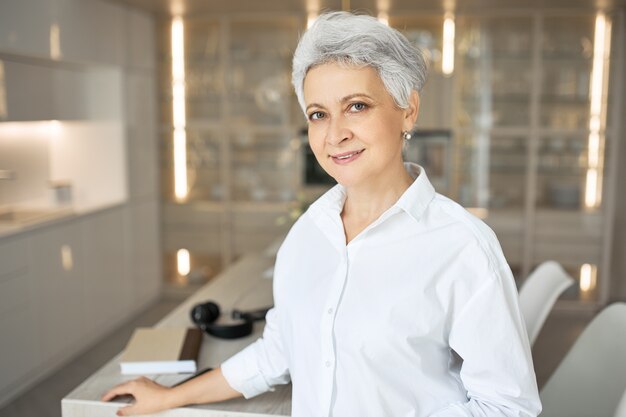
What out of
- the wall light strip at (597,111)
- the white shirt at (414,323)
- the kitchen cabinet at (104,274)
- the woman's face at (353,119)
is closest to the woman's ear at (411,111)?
the woman's face at (353,119)

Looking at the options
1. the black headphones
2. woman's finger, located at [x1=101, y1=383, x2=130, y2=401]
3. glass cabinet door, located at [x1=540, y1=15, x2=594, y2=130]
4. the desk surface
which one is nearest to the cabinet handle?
the desk surface

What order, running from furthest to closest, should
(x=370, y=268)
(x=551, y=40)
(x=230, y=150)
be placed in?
(x=230, y=150) → (x=551, y=40) → (x=370, y=268)

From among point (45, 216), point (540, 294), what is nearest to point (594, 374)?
point (540, 294)

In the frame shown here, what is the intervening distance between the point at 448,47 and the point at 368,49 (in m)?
4.22

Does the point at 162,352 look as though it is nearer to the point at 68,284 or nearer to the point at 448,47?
the point at 68,284

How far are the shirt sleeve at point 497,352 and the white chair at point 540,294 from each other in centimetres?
93

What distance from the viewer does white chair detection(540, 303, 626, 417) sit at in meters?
1.61

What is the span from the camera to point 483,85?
5234mm

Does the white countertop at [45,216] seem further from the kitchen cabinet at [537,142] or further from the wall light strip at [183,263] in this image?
the kitchen cabinet at [537,142]

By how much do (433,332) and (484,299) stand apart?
120 mm

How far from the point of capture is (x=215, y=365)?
1892mm

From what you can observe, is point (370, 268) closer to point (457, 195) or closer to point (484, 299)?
point (484, 299)

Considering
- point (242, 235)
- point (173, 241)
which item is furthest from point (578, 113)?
point (173, 241)

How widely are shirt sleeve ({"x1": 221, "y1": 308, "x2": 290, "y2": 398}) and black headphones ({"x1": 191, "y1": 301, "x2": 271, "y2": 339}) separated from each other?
580 mm
